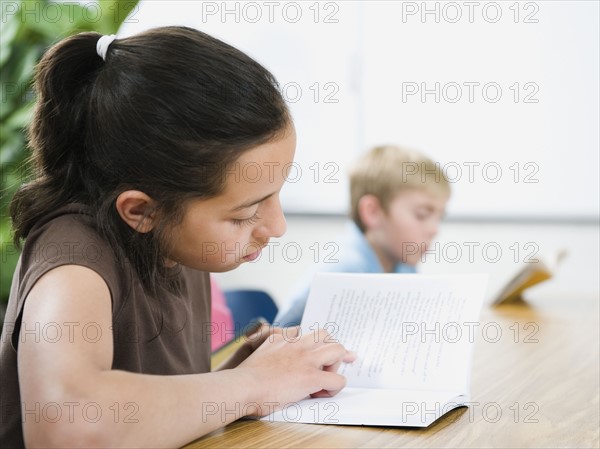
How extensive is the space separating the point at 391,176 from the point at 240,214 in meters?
1.36

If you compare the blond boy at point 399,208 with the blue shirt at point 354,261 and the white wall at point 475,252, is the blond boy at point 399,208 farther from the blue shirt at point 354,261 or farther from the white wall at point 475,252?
the white wall at point 475,252

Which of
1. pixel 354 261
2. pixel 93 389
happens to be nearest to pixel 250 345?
pixel 93 389

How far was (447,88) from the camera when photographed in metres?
2.95

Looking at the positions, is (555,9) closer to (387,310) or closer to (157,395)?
(387,310)

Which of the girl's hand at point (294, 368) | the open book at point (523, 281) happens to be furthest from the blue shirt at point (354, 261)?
the girl's hand at point (294, 368)

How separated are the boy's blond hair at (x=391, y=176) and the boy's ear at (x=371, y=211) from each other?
0.01m

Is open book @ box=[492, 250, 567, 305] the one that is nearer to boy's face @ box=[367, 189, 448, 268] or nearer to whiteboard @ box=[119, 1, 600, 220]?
boy's face @ box=[367, 189, 448, 268]

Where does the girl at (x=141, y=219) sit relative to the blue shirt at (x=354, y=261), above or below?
above

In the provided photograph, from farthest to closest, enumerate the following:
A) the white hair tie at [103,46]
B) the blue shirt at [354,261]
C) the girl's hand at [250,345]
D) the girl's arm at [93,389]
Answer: the blue shirt at [354,261] < the girl's hand at [250,345] < the white hair tie at [103,46] < the girl's arm at [93,389]

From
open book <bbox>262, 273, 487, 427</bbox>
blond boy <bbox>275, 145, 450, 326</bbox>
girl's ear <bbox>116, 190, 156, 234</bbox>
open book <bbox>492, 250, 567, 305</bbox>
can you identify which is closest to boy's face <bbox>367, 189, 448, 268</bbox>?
blond boy <bbox>275, 145, 450, 326</bbox>

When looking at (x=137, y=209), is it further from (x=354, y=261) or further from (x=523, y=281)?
(x=523, y=281)

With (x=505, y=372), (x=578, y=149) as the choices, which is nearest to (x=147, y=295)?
(x=505, y=372)

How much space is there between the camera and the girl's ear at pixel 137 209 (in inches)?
37.4

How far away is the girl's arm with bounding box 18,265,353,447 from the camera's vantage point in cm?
77
